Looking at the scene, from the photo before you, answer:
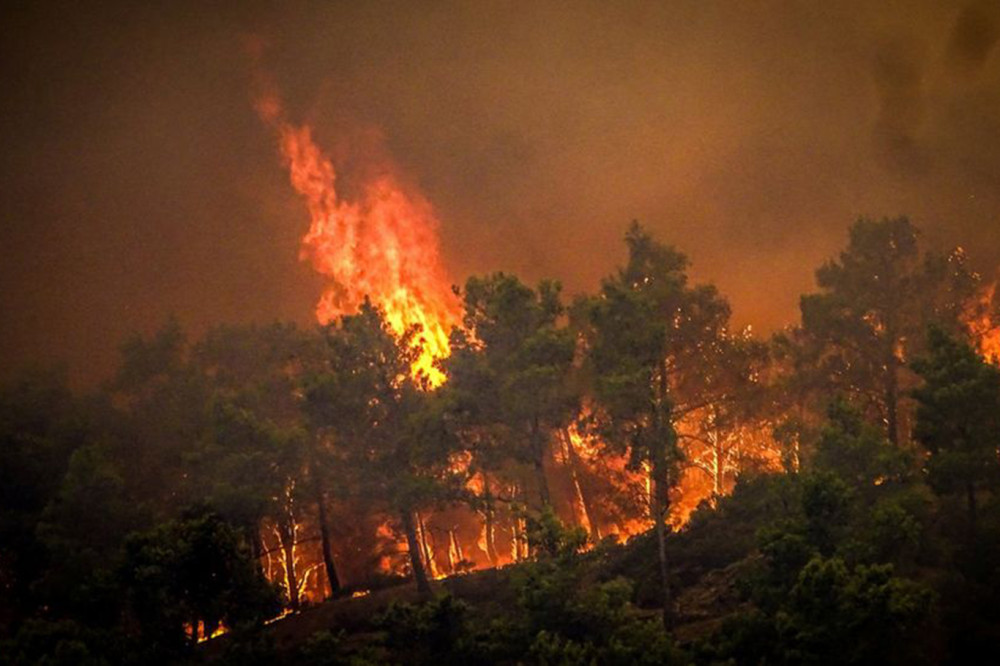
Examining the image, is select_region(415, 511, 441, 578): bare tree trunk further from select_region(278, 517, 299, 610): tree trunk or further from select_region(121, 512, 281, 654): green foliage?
select_region(121, 512, 281, 654): green foliage

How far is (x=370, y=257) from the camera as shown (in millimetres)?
71688

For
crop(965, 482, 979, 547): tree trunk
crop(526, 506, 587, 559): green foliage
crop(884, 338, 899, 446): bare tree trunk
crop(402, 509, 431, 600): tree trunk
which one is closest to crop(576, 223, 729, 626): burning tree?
crop(526, 506, 587, 559): green foliage

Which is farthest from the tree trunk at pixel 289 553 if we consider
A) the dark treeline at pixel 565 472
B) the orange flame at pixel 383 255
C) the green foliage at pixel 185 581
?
the orange flame at pixel 383 255

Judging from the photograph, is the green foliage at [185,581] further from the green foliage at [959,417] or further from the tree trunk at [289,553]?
the green foliage at [959,417]

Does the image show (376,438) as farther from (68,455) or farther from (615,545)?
(68,455)

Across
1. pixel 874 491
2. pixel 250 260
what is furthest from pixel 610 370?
pixel 250 260

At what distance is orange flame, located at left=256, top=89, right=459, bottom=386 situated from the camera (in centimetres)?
6216

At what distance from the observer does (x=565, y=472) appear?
1668 inches

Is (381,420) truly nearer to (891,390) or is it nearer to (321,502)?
(321,502)

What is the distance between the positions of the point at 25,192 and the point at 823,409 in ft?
507

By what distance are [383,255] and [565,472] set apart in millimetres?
36183

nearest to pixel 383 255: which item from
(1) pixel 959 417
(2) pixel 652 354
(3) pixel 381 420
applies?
(3) pixel 381 420

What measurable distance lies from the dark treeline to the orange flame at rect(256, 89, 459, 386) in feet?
Answer: 75.5

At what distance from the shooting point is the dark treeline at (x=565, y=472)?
1709 centimetres
